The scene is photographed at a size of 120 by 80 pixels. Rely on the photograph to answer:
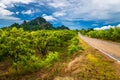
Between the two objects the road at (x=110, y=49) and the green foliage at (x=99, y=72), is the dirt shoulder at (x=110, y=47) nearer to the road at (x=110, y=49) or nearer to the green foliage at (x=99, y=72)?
the road at (x=110, y=49)

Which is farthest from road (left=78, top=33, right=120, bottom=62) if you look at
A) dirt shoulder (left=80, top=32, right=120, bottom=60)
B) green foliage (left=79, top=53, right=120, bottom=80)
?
green foliage (left=79, top=53, right=120, bottom=80)

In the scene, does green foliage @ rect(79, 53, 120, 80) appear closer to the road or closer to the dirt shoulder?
the road

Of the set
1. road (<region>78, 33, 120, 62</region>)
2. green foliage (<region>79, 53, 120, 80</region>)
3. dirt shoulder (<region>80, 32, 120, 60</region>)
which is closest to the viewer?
green foliage (<region>79, 53, 120, 80</region>)

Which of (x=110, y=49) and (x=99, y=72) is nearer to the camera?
(x=99, y=72)

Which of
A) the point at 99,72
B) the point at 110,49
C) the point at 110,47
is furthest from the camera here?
the point at 110,47

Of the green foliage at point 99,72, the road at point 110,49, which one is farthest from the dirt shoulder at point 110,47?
the green foliage at point 99,72

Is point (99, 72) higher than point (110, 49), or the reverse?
point (110, 49)

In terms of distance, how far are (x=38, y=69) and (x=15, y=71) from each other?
3.25m

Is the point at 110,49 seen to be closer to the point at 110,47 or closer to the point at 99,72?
the point at 110,47

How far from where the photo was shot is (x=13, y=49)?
95.9 ft

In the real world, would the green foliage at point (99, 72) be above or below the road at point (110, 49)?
below

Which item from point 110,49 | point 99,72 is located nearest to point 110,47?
point 110,49

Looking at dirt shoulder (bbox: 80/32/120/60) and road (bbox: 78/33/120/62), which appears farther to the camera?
dirt shoulder (bbox: 80/32/120/60)

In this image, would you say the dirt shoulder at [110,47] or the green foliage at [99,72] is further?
the dirt shoulder at [110,47]
